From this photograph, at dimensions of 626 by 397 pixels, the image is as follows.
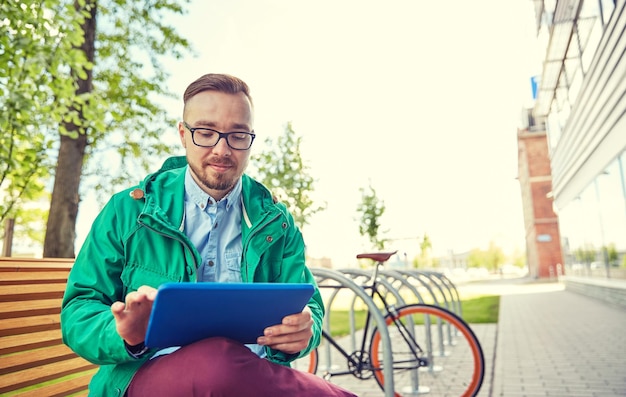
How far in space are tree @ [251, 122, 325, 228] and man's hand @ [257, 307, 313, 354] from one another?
692 inches

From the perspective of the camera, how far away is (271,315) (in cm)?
138

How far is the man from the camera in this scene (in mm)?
1293

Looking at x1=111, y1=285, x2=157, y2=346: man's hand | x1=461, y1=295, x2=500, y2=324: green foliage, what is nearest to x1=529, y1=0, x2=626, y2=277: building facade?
x1=461, y1=295, x2=500, y2=324: green foliage

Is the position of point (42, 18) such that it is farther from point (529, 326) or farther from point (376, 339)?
point (529, 326)

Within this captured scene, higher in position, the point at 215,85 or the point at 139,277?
the point at 215,85

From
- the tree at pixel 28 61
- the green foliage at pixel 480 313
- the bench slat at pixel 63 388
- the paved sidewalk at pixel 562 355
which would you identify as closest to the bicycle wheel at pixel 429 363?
the paved sidewalk at pixel 562 355

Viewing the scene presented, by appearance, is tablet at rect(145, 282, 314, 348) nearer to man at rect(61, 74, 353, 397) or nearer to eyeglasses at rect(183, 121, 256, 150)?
man at rect(61, 74, 353, 397)

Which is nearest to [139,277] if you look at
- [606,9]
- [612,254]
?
[606,9]

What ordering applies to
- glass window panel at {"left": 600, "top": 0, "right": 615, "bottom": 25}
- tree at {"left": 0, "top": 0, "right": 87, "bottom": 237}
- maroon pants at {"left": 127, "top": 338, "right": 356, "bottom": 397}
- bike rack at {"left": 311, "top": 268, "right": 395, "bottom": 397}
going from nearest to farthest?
1. maroon pants at {"left": 127, "top": 338, "right": 356, "bottom": 397}
2. bike rack at {"left": 311, "top": 268, "right": 395, "bottom": 397}
3. tree at {"left": 0, "top": 0, "right": 87, "bottom": 237}
4. glass window panel at {"left": 600, "top": 0, "right": 615, "bottom": 25}

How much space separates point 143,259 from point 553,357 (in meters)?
5.89

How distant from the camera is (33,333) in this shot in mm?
2105

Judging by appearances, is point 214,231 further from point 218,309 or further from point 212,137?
point 218,309

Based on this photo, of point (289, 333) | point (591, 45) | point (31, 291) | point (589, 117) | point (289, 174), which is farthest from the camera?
point (289, 174)

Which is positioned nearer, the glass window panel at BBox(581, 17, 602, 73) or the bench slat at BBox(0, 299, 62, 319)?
the bench slat at BBox(0, 299, 62, 319)
